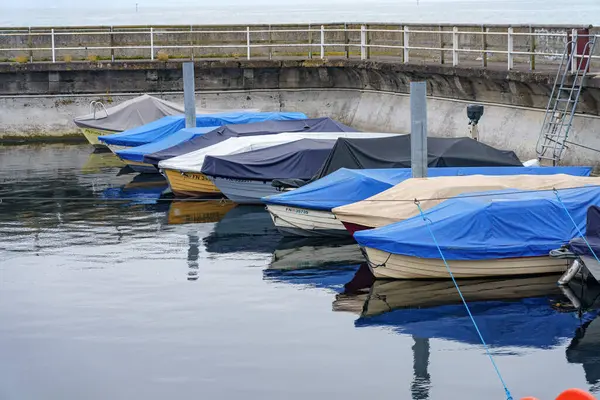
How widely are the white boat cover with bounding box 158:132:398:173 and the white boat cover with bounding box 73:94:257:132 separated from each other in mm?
9088

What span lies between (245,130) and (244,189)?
4692 millimetres

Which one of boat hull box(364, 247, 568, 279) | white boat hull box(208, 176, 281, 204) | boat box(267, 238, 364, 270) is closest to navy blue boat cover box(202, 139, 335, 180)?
white boat hull box(208, 176, 281, 204)

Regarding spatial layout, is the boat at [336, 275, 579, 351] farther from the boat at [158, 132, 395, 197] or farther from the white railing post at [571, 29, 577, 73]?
the boat at [158, 132, 395, 197]

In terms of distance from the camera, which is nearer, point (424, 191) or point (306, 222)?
point (424, 191)

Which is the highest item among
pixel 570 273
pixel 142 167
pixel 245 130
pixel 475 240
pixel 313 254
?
pixel 245 130

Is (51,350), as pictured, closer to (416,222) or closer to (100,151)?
(416,222)

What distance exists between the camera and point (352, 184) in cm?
2219

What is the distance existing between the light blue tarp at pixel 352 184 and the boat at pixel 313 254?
824 mm

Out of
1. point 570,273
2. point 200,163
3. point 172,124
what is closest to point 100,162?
point 172,124

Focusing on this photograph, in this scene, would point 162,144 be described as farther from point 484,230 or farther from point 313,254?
point 484,230

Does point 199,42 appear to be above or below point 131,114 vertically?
above

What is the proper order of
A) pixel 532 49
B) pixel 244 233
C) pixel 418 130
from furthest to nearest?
1. pixel 532 49
2. pixel 244 233
3. pixel 418 130

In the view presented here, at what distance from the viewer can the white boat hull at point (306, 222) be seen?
73.3 ft

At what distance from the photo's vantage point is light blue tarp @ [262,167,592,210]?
868 inches
